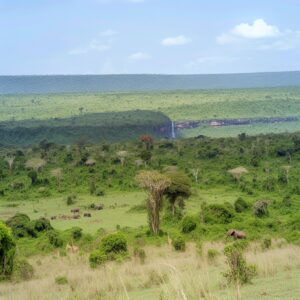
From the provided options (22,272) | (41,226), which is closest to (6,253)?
(22,272)

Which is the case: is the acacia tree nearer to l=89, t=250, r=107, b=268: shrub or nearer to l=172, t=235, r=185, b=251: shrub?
l=172, t=235, r=185, b=251: shrub

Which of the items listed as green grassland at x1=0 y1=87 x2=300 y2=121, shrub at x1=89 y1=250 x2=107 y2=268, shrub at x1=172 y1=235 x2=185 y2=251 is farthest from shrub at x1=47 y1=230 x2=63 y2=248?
green grassland at x1=0 y1=87 x2=300 y2=121

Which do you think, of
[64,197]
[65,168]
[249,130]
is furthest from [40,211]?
[249,130]

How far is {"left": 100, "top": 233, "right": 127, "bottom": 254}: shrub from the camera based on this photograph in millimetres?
17031

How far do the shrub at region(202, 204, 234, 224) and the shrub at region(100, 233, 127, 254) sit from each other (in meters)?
8.28

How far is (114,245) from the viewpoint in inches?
674

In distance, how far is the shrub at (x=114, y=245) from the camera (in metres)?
17.0

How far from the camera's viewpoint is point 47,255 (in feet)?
66.7

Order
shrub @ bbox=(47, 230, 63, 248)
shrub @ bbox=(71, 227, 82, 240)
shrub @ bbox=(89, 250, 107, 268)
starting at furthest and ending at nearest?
1. shrub @ bbox=(71, 227, 82, 240)
2. shrub @ bbox=(47, 230, 63, 248)
3. shrub @ bbox=(89, 250, 107, 268)

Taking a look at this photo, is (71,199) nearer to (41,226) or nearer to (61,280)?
(41,226)

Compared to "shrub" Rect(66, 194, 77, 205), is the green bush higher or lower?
higher

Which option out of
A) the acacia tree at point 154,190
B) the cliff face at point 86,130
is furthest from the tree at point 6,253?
the cliff face at point 86,130

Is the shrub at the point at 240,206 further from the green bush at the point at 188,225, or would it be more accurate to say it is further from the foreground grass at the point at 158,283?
the foreground grass at the point at 158,283

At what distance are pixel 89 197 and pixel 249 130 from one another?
2193 inches
